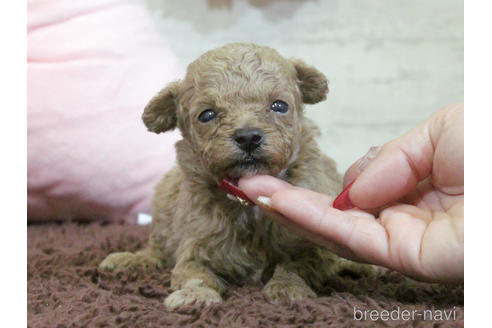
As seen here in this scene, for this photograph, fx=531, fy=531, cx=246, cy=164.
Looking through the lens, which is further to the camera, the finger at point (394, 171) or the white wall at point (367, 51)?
the white wall at point (367, 51)

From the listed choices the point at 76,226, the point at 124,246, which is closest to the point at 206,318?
the point at 124,246

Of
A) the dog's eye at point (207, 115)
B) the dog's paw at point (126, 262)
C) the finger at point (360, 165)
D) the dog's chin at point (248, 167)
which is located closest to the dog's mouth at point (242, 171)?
the dog's chin at point (248, 167)

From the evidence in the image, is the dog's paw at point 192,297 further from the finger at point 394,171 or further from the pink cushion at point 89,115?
the pink cushion at point 89,115

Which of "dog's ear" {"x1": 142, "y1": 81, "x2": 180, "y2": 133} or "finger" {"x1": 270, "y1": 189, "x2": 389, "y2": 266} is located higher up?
"dog's ear" {"x1": 142, "y1": 81, "x2": 180, "y2": 133}

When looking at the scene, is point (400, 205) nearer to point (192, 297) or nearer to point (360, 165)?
point (360, 165)

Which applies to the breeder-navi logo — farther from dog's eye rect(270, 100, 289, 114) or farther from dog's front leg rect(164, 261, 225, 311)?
dog's eye rect(270, 100, 289, 114)

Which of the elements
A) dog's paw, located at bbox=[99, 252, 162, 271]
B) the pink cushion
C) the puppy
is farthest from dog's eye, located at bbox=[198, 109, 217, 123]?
the pink cushion
